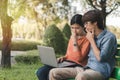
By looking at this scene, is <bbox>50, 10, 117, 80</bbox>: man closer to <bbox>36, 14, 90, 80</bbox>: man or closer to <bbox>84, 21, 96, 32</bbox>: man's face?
<bbox>84, 21, 96, 32</bbox>: man's face

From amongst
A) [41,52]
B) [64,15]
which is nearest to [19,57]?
[41,52]

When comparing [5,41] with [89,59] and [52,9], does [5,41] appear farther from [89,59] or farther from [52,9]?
[52,9]

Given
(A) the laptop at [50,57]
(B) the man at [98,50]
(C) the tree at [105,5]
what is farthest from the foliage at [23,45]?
Answer: (B) the man at [98,50]

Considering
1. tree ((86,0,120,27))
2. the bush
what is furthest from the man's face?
tree ((86,0,120,27))

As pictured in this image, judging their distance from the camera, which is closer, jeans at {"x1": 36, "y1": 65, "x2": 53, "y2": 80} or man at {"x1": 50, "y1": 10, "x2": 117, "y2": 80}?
man at {"x1": 50, "y1": 10, "x2": 117, "y2": 80}

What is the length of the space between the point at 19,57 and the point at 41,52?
9.25m

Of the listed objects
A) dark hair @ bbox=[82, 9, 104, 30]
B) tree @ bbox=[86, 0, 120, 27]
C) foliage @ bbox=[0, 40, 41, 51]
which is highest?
dark hair @ bbox=[82, 9, 104, 30]

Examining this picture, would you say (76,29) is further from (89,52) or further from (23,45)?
(23,45)

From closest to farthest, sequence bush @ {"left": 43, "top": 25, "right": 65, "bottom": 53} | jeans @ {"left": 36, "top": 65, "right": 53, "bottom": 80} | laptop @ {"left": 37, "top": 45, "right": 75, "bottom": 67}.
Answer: laptop @ {"left": 37, "top": 45, "right": 75, "bottom": 67} → jeans @ {"left": 36, "top": 65, "right": 53, "bottom": 80} → bush @ {"left": 43, "top": 25, "right": 65, "bottom": 53}

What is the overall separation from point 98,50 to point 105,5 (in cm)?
1799

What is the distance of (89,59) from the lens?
441 centimetres

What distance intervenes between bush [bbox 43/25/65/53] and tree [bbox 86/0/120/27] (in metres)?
5.89

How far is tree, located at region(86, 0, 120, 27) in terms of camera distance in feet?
70.9

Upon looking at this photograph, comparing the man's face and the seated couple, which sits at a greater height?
the man's face
